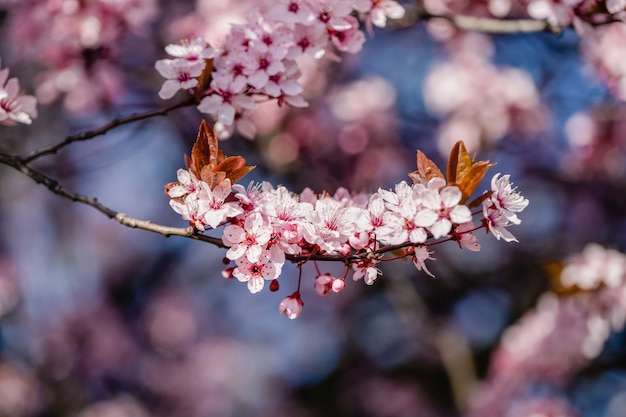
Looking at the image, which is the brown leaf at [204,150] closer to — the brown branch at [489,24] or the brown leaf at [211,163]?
the brown leaf at [211,163]

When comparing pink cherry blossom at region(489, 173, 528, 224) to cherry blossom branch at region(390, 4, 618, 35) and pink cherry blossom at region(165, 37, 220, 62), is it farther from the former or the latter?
cherry blossom branch at region(390, 4, 618, 35)

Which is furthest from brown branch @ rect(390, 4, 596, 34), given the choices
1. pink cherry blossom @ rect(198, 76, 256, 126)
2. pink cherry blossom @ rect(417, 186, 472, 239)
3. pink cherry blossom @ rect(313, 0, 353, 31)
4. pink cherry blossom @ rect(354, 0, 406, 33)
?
pink cherry blossom @ rect(417, 186, 472, 239)

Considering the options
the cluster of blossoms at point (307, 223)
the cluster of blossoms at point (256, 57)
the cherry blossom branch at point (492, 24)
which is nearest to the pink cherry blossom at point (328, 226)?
the cluster of blossoms at point (307, 223)

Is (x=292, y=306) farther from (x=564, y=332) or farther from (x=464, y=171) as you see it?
(x=564, y=332)

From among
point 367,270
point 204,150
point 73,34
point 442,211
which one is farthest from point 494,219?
point 73,34

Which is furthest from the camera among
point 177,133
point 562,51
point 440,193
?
point 177,133

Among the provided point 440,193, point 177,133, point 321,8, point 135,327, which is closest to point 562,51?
point 177,133

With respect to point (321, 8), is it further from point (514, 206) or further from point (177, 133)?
point (177, 133)
